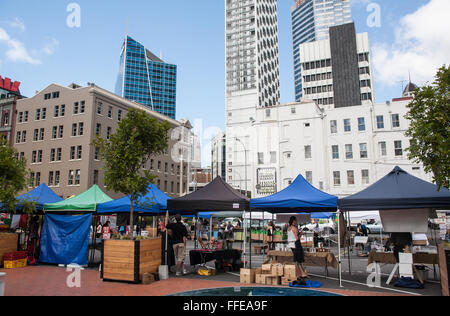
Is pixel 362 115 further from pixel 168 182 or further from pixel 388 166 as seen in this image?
pixel 168 182

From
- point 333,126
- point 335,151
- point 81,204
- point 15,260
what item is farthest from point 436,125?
point 333,126

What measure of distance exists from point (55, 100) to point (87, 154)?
1097cm

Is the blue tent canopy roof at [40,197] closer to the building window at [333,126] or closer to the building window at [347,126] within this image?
the building window at [333,126]

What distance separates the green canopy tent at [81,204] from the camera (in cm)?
1440

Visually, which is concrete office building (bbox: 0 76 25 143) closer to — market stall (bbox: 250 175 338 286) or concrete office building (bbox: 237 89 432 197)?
concrete office building (bbox: 237 89 432 197)

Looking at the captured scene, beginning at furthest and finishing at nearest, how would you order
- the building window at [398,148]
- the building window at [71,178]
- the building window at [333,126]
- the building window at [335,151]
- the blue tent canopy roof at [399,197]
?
1. the building window at [71,178]
2. the building window at [333,126]
3. the building window at [335,151]
4. the building window at [398,148]
5. the blue tent canopy roof at [399,197]

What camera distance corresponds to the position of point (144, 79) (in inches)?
5389

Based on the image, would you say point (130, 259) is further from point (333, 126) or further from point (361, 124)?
point (333, 126)

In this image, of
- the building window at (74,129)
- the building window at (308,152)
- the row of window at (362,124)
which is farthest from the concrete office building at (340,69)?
the building window at (74,129)

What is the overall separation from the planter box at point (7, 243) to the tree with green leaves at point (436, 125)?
49.6 feet

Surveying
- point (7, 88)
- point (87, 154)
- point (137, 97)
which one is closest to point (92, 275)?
point (87, 154)

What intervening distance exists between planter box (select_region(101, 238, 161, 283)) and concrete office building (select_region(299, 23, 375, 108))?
78527 millimetres

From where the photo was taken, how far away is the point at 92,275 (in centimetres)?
1180
